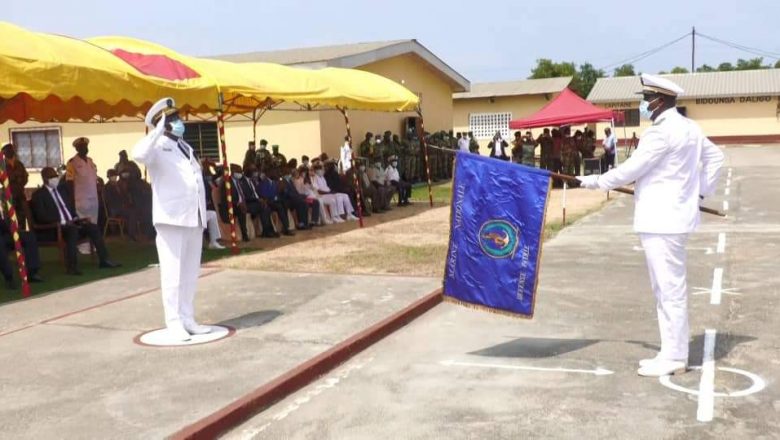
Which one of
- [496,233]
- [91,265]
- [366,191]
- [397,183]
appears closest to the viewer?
[496,233]

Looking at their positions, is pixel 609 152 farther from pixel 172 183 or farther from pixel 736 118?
pixel 736 118

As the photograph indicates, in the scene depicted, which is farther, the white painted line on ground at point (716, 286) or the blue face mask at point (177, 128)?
the white painted line on ground at point (716, 286)

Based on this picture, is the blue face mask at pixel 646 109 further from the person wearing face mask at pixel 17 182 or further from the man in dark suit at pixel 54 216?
the person wearing face mask at pixel 17 182

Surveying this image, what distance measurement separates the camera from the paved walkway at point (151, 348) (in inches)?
205

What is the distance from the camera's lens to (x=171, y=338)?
22.9ft

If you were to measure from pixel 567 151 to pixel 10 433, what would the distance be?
23625mm

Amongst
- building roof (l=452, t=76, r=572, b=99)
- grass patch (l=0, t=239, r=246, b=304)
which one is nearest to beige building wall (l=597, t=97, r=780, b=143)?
building roof (l=452, t=76, r=572, b=99)

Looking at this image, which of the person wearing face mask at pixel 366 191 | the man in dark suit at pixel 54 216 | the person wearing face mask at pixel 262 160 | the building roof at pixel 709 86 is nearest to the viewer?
the man in dark suit at pixel 54 216

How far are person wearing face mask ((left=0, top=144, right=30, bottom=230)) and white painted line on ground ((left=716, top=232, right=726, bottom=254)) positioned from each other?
9566 mm

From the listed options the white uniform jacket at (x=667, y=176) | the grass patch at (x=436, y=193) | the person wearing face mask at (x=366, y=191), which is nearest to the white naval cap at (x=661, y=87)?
the white uniform jacket at (x=667, y=176)

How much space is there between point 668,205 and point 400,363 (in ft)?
7.64

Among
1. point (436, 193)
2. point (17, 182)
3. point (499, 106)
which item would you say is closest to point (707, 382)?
point (17, 182)

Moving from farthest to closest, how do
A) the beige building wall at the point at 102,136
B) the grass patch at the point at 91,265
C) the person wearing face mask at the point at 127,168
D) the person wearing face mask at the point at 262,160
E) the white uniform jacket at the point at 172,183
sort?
the beige building wall at the point at 102,136, the person wearing face mask at the point at 262,160, the person wearing face mask at the point at 127,168, the grass patch at the point at 91,265, the white uniform jacket at the point at 172,183

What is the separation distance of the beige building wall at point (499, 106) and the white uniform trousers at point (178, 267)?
37020 mm
